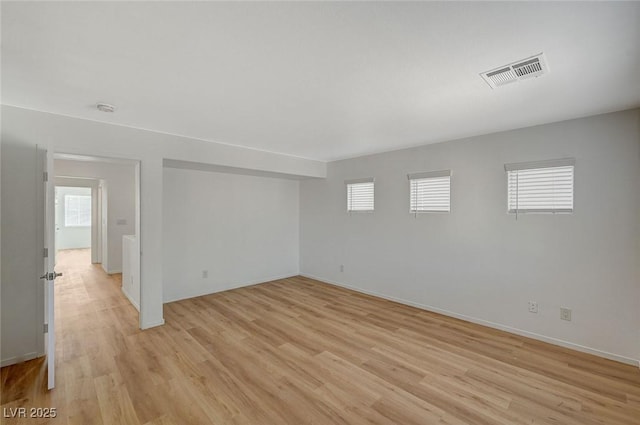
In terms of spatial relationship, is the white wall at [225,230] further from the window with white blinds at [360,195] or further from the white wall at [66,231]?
the white wall at [66,231]

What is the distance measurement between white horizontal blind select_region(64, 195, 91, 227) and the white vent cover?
13.9m

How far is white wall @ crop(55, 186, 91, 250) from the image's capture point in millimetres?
10242

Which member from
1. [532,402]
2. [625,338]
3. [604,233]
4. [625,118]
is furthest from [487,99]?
[625,338]

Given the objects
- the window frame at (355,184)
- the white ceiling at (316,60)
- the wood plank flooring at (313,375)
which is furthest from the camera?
the window frame at (355,184)

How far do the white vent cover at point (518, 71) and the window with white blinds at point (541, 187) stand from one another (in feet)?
4.99

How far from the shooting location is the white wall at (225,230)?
4.46m

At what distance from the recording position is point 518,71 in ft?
6.31

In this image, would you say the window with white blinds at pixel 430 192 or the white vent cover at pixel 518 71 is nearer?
the white vent cover at pixel 518 71

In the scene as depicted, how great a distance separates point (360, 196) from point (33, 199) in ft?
14.1

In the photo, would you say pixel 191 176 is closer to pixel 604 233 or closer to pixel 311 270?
pixel 311 270

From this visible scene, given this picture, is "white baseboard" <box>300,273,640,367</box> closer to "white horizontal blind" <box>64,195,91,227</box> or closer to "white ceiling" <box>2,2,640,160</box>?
"white ceiling" <box>2,2,640,160</box>

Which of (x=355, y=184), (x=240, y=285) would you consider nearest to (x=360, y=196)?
(x=355, y=184)

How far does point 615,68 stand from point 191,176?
16.7ft

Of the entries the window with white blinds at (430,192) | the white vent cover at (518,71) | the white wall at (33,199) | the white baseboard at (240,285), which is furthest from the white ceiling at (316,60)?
the white baseboard at (240,285)
